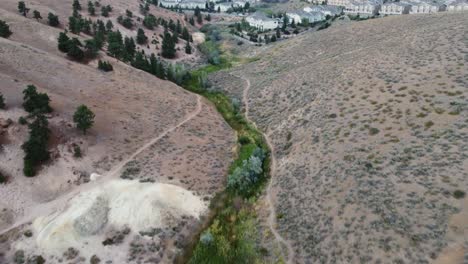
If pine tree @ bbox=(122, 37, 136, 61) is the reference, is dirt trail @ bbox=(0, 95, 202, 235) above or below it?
below

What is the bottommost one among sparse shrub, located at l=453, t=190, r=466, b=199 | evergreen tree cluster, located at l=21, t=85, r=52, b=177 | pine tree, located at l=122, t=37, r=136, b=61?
evergreen tree cluster, located at l=21, t=85, r=52, b=177

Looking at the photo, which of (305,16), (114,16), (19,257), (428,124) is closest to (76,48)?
(114,16)

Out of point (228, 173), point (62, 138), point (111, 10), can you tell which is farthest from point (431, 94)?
point (111, 10)

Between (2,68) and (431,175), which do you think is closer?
(431,175)

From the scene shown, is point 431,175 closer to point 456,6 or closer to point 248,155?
point 248,155

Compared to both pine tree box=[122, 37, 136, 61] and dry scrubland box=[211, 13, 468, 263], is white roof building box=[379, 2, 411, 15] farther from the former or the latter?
pine tree box=[122, 37, 136, 61]

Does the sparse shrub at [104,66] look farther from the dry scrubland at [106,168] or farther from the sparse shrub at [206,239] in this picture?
the sparse shrub at [206,239]

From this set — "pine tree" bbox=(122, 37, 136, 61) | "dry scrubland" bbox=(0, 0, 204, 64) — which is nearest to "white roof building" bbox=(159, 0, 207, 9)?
"dry scrubland" bbox=(0, 0, 204, 64)

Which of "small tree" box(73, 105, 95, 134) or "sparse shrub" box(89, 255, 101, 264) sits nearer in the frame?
"sparse shrub" box(89, 255, 101, 264)
